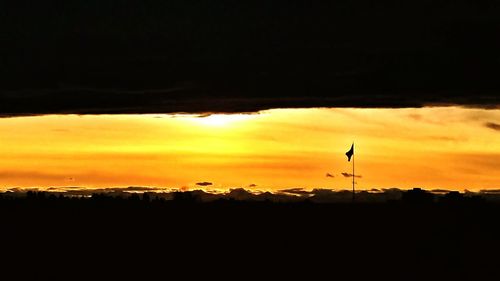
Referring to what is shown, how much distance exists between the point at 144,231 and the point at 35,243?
24.4m

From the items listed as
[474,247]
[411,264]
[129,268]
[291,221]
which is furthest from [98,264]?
[291,221]

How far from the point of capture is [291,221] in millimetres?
197125

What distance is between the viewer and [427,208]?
656 feet

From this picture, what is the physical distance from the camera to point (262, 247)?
144m

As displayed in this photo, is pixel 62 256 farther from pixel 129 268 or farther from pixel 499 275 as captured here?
pixel 499 275

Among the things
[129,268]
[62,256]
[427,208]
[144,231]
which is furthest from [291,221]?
[129,268]

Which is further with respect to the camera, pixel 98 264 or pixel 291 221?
pixel 291 221

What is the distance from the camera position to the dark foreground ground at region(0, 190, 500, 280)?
4360 inches

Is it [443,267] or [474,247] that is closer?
[443,267]

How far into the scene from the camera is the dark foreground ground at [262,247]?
11075 centimetres

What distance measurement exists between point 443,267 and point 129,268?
23942 millimetres

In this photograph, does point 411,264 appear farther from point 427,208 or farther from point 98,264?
point 427,208

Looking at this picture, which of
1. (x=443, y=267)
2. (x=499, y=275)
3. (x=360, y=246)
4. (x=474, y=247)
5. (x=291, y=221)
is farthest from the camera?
(x=291, y=221)

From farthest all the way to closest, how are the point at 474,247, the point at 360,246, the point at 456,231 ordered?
the point at 456,231 < the point at 360,246 < the point at 474,247
